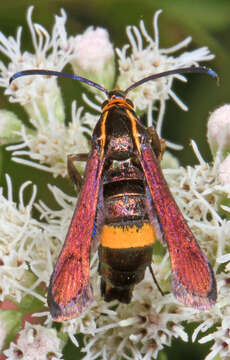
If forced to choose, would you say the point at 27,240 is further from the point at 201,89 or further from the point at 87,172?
the point at 201,89

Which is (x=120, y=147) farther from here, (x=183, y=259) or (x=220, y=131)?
(x=220, y=131)

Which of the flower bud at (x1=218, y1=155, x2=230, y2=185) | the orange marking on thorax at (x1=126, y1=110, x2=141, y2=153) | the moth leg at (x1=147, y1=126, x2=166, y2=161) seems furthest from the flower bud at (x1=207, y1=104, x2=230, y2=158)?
the orange marking on thorax at (x1=126, y1=110, x2=141, y2=153)

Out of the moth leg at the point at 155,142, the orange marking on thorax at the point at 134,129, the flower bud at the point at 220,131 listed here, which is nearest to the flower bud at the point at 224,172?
the flower bud at the point at 220,131

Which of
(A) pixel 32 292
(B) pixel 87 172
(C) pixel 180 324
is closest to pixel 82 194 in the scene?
(B) pixel 87 172

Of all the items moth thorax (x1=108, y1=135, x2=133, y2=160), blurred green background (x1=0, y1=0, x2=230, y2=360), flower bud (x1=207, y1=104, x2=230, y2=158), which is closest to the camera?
moth thorax (x1=108, y1=135, x2=133, y2=160)

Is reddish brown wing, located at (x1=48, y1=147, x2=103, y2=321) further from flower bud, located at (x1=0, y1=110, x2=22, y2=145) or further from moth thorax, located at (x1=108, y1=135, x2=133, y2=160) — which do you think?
flower bud, located at (x1=0, y1=110, x2=22, y2=145)

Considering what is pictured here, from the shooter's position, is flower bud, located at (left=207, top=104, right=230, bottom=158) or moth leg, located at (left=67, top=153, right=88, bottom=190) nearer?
moth leg, located at (left=67, top=153, right=88, bottom=190)

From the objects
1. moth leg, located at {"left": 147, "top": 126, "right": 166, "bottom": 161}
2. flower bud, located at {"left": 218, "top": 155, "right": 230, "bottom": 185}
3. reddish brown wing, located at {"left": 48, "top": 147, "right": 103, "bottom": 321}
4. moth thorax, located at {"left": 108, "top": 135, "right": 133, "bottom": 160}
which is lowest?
reddish brown wing, located at {"left": 48, "top": 147, "right": 103, "bottom": 321}
